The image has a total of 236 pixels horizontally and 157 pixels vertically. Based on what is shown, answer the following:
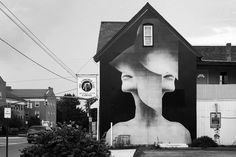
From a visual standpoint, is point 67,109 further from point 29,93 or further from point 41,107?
point 29,93

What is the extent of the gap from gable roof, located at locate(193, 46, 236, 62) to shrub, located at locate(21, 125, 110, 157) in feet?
83.4

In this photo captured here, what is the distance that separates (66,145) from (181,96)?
70.7ft

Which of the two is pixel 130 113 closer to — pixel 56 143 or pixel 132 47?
pixel 132 47

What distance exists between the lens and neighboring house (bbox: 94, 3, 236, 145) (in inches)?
1372

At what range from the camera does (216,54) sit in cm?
4147

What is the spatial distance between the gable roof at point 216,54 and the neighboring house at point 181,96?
163 inches

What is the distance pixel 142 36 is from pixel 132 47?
1.06 m

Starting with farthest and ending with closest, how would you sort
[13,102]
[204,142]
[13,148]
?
[13,102]
[13,148]
[204,142]

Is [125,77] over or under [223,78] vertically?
under

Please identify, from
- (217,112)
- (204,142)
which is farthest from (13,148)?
(217,112)

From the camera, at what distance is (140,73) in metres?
35.0

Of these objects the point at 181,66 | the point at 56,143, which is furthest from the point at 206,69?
the point at 56,143

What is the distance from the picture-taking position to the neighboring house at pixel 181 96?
34.8 meters

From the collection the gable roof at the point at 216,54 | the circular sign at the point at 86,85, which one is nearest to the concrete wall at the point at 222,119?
the gable roof at the point at 216,54
